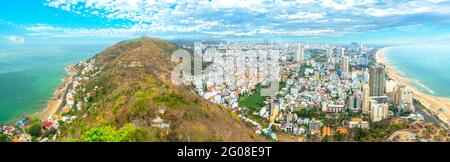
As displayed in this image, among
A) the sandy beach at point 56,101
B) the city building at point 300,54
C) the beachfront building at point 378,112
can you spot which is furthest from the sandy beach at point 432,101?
the sandy beach at point 56,101

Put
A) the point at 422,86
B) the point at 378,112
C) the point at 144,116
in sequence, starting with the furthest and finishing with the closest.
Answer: the point at 422,86, the point at 378,112, the point at 144,116

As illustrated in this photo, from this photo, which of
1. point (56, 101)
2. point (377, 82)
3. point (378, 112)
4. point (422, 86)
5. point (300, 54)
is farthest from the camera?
point (300, 54)

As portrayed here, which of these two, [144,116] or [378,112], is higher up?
[144,116]

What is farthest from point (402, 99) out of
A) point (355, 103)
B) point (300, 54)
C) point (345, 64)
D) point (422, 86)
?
point (300, 54)

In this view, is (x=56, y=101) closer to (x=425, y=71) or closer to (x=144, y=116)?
(x=144, y=116)

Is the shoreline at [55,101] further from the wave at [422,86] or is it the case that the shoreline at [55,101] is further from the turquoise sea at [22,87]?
the wave at [422,86]

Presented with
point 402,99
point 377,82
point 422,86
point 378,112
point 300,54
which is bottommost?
point 378,112
